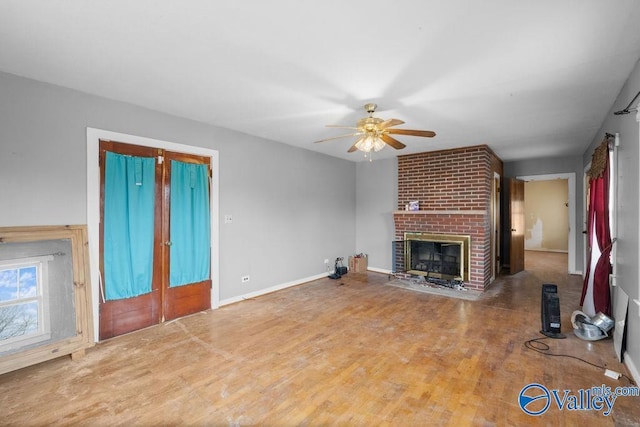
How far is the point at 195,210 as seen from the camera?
3.80 m

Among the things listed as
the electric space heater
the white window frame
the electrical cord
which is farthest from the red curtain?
the white window frame

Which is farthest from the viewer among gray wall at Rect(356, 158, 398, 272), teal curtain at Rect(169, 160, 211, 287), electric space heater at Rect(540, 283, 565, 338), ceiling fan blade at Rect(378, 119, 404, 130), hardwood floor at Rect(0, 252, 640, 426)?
gray wall at Rect(356, 158, 398, 272)

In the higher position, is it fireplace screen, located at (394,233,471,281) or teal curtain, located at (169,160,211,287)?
teal curtain, located at (169,160,211,287)

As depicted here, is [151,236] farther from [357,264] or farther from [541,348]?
[541,348]

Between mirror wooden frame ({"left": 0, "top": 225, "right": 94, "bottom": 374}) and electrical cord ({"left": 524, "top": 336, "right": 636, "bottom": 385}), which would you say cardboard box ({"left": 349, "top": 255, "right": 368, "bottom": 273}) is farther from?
mirror wooden frame ({"left": 0, "top": 225, "right": 94, "bottom": 374})

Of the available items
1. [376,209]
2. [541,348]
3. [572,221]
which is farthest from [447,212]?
[572,221]

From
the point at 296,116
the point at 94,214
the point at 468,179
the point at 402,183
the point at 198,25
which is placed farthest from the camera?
the point at 402,183

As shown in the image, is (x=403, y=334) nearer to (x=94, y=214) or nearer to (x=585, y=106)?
(x=585, y=106)

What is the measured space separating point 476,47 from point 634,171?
165cm

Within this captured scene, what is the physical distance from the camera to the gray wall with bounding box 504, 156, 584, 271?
19.6ft

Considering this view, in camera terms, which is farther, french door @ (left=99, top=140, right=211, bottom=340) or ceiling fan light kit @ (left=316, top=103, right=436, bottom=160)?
french door @ (left=99, top=140, right=211, bottom=340)

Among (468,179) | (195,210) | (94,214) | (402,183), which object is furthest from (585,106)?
→ (94,214)

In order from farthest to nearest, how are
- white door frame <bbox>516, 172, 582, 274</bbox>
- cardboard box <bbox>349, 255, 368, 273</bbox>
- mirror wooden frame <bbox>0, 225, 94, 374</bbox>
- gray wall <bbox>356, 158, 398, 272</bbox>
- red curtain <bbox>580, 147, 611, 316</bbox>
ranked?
cardboard box <bbox>349, 255, 368, 273</bbox>, gray wall <bbox>356, 158, 398, 272</bbox>, white door frame <bbox>516, 172, 582, 274</bbox>, red curtain <bbox>580, 147, 611, 316</bbox>, mirror wooden frame <bbox>0, 225, 94, 374</bbox>

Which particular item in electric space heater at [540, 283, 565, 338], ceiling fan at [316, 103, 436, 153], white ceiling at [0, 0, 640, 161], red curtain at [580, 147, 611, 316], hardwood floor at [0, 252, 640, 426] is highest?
white ceiling at [0, 0, 640, 161]
